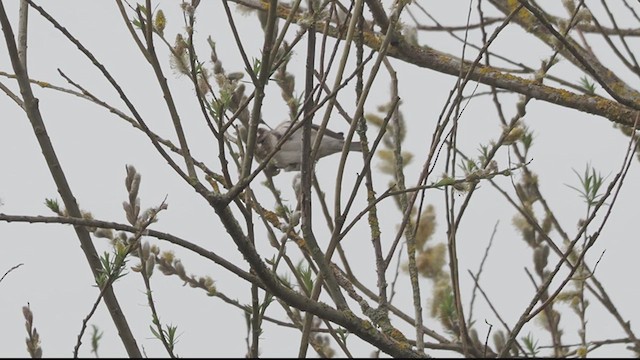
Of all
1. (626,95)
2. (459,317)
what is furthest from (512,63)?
(459,317)

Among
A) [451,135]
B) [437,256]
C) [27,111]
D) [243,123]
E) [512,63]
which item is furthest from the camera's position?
[437,256]

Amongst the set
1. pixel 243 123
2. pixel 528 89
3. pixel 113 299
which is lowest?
pixel 113 299

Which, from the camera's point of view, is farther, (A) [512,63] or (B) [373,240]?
(A) [512,63]

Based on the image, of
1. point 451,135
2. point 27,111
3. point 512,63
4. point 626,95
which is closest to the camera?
point 27,111

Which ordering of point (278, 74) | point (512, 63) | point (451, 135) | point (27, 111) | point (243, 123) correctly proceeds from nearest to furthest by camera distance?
1. point (243, 123)
2. point (27, 111)
3. point (451, 135)
4. point (278, 74)
5. point (512, 63)

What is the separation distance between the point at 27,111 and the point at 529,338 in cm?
165

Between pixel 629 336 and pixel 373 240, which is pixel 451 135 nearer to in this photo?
pixel 373 240

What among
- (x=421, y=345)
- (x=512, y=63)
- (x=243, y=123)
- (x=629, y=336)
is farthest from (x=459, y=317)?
(x=512, y=63)

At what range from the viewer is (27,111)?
7.40ft

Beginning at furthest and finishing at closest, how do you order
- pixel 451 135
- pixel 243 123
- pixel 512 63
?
1. pixel 512 63
2. pixel 451 135
3. pixel 243 123

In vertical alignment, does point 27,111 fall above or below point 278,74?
below

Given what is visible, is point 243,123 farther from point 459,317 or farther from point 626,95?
point 626,95

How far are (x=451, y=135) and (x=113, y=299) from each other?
3.09ft

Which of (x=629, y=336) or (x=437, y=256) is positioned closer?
(x=629, y=336)
